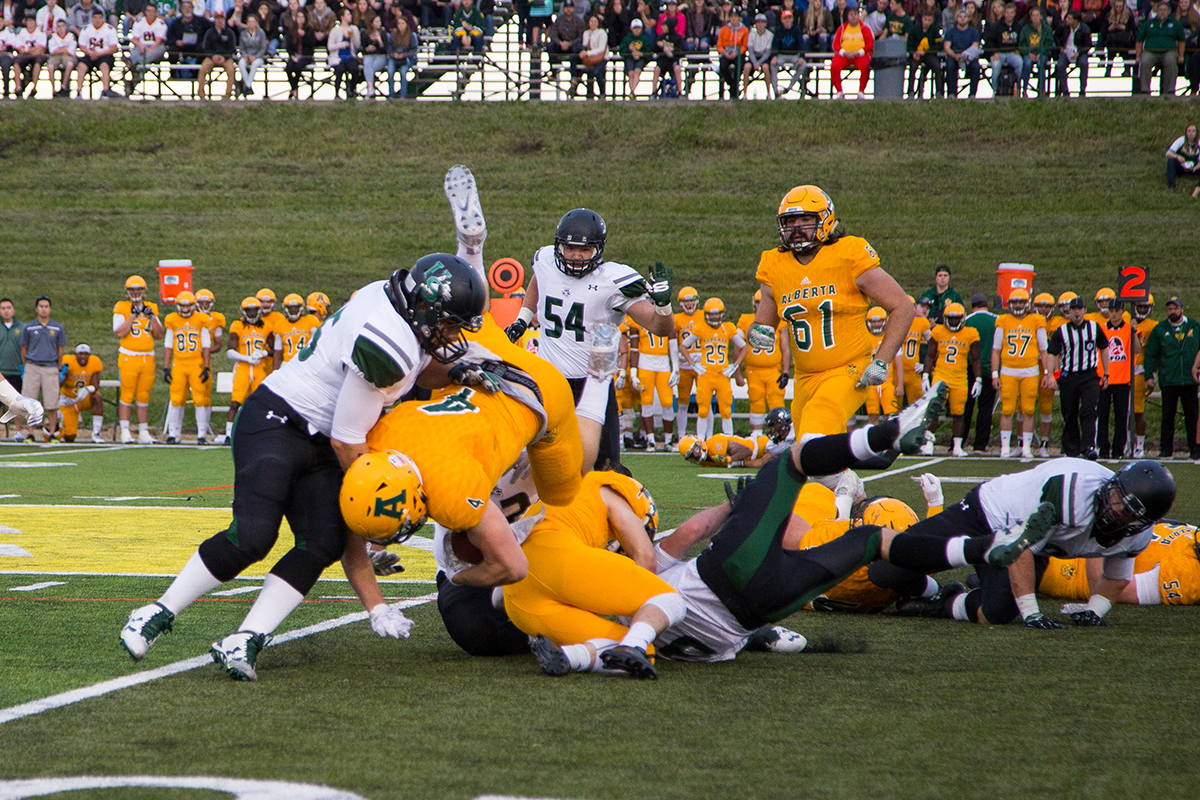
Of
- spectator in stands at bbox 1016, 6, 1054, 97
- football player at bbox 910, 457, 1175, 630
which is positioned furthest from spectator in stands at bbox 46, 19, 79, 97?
football player at bbox 910, 457, 1175, 630

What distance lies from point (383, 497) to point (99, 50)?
25.5 meters

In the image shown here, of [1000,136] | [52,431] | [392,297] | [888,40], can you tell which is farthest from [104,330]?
[392,297]

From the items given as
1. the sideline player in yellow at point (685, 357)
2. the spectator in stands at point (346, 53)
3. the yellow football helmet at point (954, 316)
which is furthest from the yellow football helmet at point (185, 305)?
the spectator in stands at point (346, 53)

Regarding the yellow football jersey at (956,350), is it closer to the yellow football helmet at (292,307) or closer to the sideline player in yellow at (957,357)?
the sideline player in yellow at (957,357)

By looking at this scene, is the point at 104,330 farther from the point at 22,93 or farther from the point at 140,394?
the point at 22,93

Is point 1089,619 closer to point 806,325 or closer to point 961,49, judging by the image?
point 806,325

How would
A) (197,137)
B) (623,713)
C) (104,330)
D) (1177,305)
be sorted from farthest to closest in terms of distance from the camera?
(197,137), (104,330), (1177,305), (623,713)

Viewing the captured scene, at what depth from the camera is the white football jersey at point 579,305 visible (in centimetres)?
719

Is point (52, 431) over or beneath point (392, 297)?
beneath

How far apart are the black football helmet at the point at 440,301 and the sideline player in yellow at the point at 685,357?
1165cm

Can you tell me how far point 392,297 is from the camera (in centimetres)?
418

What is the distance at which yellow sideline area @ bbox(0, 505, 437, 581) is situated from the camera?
6777mm

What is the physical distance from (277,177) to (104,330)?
559 centimetres

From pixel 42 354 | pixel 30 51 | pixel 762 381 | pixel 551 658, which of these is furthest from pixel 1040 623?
pixel 30 51
